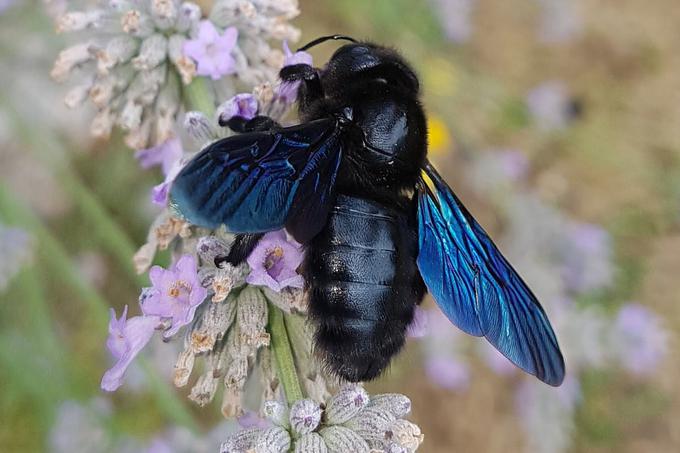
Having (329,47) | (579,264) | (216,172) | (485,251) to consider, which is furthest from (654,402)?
(216,172)

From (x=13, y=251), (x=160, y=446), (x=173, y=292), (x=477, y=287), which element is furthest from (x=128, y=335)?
(x=13, y=251)

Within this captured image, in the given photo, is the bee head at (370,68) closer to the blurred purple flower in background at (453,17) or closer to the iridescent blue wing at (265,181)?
the iridescent blue wing at (265,181)

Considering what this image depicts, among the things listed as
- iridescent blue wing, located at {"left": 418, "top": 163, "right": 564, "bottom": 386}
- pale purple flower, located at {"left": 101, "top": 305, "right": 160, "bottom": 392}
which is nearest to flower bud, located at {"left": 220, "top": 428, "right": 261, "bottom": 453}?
pale purple flower, located at {"left": 101, "top": 305, "right": 160, "bottom": 392}

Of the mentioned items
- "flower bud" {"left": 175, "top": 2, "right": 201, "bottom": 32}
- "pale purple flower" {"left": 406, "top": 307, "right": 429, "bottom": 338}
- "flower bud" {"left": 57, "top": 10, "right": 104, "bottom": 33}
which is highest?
"flower bud" {"left": 175, "top": 2, "right": 201, "bottom": 32}

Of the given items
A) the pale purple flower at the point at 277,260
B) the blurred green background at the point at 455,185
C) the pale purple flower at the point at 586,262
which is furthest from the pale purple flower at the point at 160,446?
the pale purple flower at the point at 586,262

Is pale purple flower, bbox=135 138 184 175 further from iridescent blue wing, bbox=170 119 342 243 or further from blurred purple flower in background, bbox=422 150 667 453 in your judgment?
blurred purple flower in background, bbox=422 150 667 453

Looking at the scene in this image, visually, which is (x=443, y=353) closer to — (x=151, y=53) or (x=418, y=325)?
(x=418, y=325)
